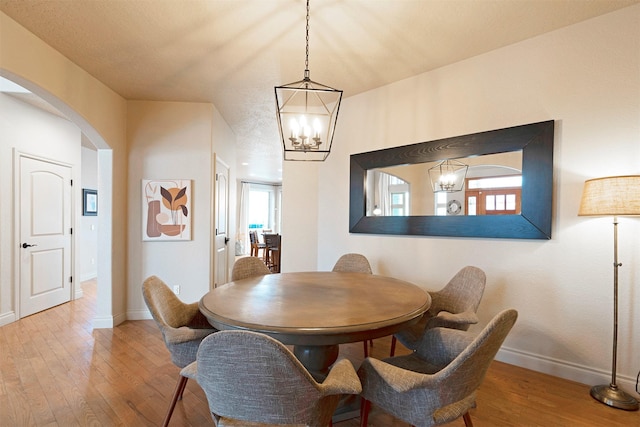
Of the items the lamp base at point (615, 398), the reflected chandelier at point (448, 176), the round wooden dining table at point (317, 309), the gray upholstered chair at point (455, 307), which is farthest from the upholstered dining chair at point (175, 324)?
the lamp base at point (615, 398)

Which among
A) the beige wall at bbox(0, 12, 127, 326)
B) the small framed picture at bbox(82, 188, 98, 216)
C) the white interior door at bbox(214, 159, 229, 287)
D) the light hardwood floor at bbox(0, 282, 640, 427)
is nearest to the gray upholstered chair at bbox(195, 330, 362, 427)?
the light hardwood floor at bbox(0, 282, 640, 427)

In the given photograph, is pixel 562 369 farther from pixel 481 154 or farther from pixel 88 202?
pixel 88 202

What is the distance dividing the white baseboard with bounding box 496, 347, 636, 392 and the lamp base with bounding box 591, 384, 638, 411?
102 mm

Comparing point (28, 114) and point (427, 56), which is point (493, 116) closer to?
point (427, 56)

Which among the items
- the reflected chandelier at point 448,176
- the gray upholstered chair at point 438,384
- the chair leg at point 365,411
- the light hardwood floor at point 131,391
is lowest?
the light hardwood floor at point 131,391

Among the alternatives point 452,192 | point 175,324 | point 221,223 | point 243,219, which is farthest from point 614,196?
point 243,219

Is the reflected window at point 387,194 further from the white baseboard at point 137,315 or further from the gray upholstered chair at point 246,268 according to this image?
the white baseboard at point 137,315

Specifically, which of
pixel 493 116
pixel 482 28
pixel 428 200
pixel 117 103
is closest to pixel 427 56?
pixel 482 28

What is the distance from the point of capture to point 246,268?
8.86ft

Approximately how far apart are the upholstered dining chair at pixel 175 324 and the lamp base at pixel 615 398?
2.59 metres

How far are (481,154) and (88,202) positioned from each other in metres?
6.71

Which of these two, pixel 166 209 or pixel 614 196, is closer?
pixel 614 196

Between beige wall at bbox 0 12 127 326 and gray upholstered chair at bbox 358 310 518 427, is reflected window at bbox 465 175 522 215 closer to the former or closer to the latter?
gray upholstered chair at bbox 358 310 518 427

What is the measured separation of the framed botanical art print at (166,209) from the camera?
368 cm
